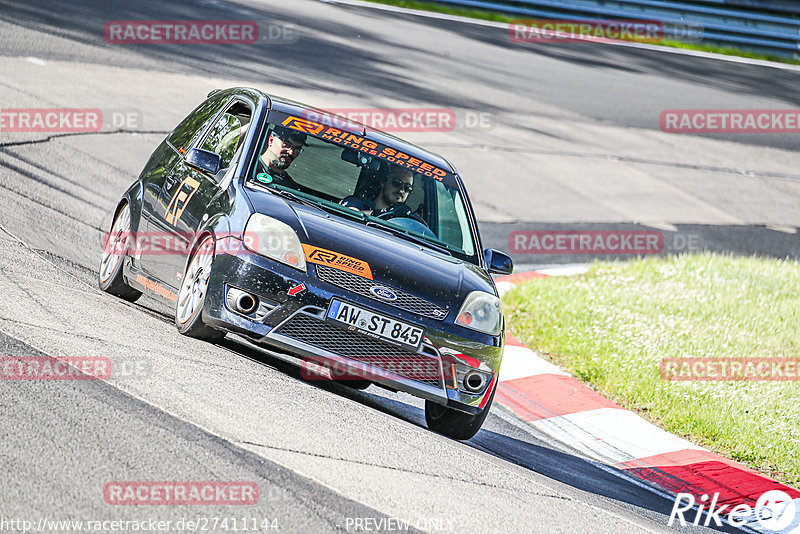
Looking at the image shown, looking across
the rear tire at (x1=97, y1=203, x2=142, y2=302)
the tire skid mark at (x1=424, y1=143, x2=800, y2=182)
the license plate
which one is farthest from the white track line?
the license plate

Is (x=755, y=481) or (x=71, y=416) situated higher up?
(x=71, y=416)

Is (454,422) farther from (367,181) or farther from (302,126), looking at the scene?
(302,126)

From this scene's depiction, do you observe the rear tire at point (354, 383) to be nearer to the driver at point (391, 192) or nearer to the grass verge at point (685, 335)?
the driver at point (391, 192)

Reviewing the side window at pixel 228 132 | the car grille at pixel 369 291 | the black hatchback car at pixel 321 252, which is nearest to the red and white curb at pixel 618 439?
the black hatchback car at pixel 321 252

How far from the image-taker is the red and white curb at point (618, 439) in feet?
22.7

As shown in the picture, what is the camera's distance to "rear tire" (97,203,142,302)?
298 inches

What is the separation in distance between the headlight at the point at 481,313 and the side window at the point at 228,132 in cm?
175

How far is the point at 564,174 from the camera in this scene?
16.5m

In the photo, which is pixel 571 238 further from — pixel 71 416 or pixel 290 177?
pixel 71 416

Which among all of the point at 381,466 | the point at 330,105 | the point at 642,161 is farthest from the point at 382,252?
the point at 642,161

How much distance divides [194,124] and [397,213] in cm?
173

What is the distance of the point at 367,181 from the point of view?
721cm

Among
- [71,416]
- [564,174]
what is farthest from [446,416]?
[564,174]

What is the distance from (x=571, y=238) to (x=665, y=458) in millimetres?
6699
